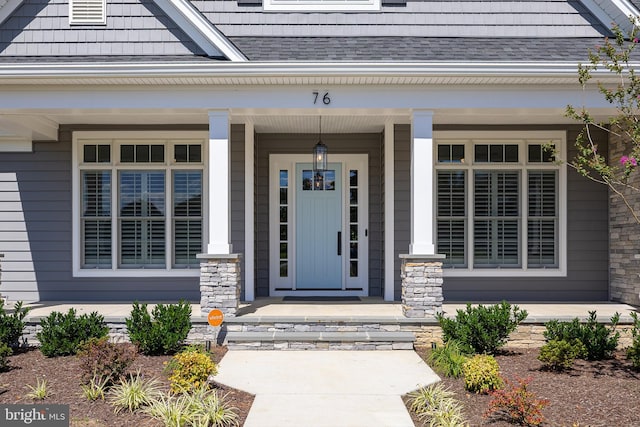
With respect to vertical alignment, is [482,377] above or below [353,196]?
below

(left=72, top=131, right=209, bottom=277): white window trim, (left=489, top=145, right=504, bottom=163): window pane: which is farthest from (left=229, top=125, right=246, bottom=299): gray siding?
(left=489, top=145, right=504, bottom=163): window pane

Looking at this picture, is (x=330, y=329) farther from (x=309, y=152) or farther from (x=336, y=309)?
(x=309, y=152)

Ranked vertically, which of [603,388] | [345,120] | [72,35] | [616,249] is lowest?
[603,388]

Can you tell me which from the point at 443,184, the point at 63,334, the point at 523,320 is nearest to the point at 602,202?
the point at 443,184

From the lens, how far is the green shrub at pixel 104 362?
4.82m

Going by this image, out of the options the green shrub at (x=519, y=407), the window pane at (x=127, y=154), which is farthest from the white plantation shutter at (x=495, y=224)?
the window pane at (x=127, y=154)

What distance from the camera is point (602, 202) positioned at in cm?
852

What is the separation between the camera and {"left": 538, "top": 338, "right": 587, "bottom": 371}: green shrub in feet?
18.1

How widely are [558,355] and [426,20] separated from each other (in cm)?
496

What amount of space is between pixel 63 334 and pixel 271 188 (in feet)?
13.2

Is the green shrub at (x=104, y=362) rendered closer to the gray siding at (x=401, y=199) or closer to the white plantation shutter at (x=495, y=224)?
the gray siding at (x=401, y=199)

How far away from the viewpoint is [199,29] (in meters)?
6.98

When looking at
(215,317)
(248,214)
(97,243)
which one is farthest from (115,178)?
(215,317)

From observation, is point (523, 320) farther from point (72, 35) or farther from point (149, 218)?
point (72, 35)
